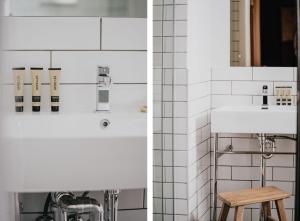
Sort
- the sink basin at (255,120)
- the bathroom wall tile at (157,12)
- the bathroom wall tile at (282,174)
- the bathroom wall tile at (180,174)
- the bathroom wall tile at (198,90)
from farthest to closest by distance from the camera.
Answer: the bathroom wall tile at (282,174) → the sink basin at (255,120) → the bathroom wall tile at (198,90) → the bathroom wall tile at (180,174) → the bathroom wall tile at (157,12)

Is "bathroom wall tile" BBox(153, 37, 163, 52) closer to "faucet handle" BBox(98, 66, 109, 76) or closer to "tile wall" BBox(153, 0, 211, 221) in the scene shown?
"tile wall" BBox(153, 0, 211, 221)

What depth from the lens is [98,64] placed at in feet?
3.92

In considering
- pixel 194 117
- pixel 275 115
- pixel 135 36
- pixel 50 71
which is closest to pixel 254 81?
pixel 275 115

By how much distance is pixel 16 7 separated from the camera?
1.17 meters

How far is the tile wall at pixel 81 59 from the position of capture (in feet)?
3.82

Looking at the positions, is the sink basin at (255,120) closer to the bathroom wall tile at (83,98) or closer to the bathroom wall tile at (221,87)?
the bathroom wall tile at (221,87)

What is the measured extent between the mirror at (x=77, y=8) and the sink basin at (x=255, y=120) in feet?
1.72

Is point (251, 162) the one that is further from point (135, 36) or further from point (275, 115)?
point (135, 36)

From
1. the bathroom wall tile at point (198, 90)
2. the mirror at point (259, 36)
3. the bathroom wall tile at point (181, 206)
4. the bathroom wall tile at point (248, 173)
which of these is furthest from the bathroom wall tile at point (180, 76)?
the bathroom wall tile at point (248, 173)

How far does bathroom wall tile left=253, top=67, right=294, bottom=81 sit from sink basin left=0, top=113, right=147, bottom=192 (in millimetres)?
699

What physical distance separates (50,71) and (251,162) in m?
0.85

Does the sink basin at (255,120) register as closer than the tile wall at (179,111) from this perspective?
No

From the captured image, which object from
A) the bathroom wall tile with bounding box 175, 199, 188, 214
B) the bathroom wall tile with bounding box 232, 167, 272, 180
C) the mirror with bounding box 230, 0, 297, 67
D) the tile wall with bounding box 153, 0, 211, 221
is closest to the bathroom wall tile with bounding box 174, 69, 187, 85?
the tile wall with bounding box 153, 0, 211, 221

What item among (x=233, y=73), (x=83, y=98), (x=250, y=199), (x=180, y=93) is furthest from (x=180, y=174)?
(x=233, y=73)
